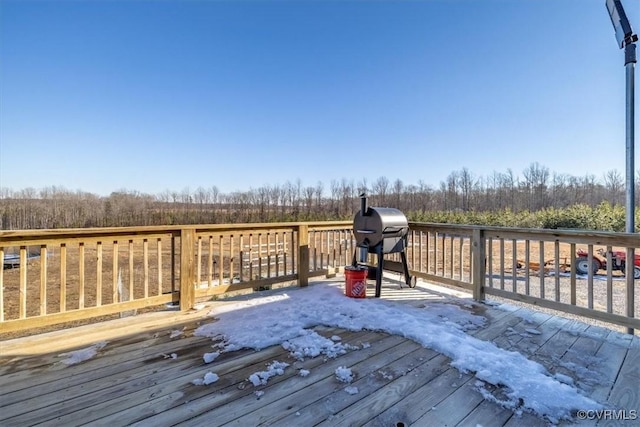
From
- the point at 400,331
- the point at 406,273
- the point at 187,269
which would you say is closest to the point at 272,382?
the point at 400,331

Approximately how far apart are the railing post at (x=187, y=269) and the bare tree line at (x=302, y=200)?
18.5m

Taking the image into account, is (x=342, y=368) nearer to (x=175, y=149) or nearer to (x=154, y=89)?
(x=154, y=89)

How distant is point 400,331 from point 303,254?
6.18 feet

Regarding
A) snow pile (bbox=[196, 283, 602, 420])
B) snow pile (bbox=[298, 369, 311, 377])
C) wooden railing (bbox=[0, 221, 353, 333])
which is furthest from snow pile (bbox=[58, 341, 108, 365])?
snow pile (bbox=[298, 369, 311, 377])

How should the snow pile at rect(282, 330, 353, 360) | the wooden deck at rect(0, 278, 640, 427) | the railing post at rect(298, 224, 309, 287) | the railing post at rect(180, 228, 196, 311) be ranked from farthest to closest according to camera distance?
1. the railing post at rect(298, 224, 309, 287)
2. the railing post at rect(180, 228, 196, 311)
3. the snow pile at rect(282, 330, 353, 360)
4. the wooden deck at rect(0, 278, 640, 427)

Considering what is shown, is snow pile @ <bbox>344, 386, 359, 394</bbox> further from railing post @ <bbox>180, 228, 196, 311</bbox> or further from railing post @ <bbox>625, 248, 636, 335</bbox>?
railing post @ <bbox>625, 248, 636, 335</bbox>

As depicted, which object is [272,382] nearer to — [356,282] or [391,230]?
[356,282]

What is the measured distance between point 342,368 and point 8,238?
2946 mm

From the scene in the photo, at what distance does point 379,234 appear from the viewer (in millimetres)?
3719

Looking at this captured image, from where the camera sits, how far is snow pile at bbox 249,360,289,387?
5.82 feet

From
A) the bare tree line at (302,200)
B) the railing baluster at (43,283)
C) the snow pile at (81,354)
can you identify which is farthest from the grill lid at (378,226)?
the bare tree line at (302,200)

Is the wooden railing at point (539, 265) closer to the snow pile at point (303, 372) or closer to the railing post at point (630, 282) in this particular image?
the railing post at point (630, 282)

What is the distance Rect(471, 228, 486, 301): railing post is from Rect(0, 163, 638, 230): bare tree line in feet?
58.5

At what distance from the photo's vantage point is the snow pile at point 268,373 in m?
1.77
